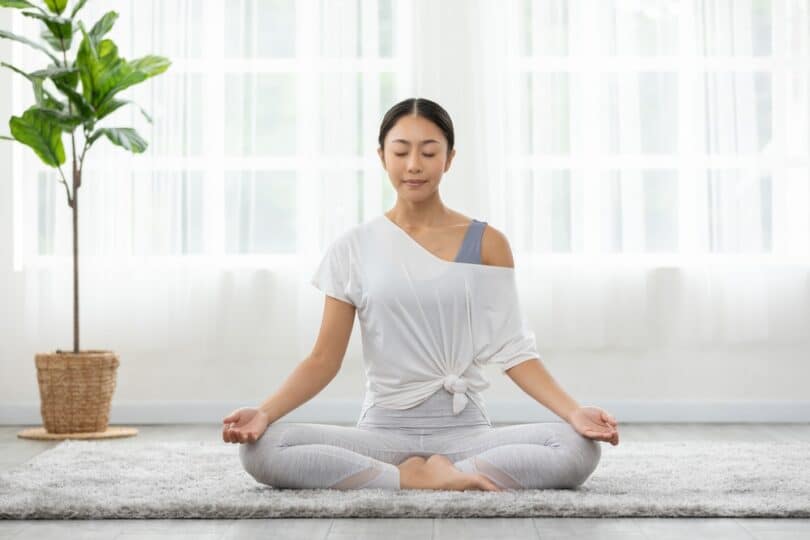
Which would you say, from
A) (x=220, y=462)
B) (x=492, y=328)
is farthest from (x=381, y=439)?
(x=220, y=462)

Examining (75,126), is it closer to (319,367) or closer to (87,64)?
(87,64)

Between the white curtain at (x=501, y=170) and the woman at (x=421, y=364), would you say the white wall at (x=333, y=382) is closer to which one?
the white curtain at (x=501, y=170)

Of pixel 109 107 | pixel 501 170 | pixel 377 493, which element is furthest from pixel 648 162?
pixel 377 493

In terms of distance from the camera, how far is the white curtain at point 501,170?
4.86 m

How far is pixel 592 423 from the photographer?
2713mm

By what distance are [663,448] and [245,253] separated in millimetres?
1806

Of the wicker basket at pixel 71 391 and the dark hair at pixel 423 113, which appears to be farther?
the wicker basket at pixel 71 391

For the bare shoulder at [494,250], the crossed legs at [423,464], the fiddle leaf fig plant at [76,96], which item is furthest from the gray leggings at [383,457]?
the fiddle leaf fig plant at [76,96]

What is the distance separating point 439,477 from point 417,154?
681 mm

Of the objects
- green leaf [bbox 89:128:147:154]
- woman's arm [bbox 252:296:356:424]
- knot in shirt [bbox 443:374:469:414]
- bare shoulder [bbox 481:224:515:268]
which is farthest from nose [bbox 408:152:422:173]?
green leaf [bbox 89:128:147:154]

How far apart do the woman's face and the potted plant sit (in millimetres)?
1766

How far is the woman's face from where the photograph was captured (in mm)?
2863

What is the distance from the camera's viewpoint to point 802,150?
490 cm

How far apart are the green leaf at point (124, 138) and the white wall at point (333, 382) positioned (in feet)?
2.18
